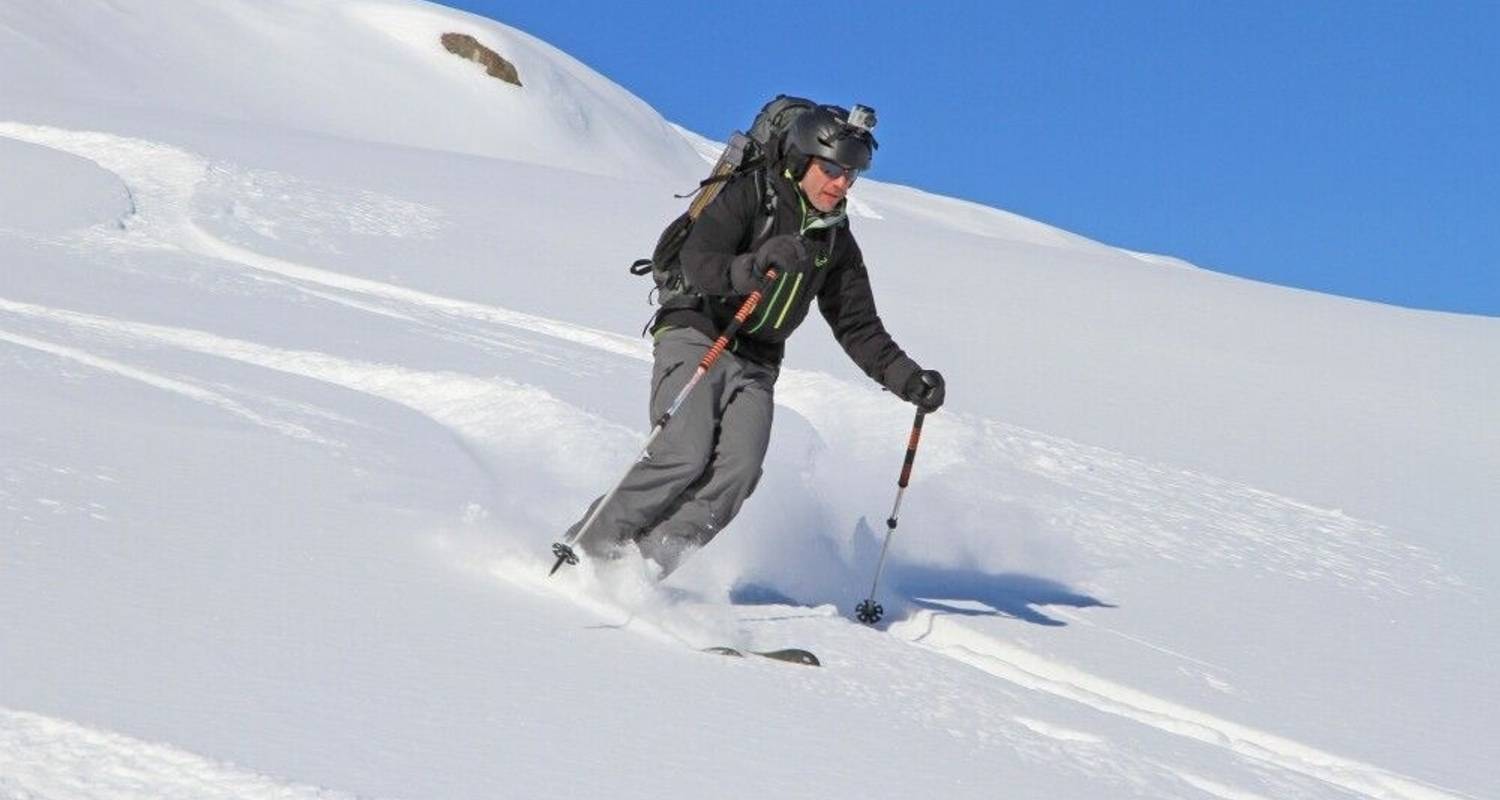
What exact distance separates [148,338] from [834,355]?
187 inches

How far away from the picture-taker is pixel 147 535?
167 inches

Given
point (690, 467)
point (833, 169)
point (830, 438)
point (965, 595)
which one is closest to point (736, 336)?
point (690, 467)

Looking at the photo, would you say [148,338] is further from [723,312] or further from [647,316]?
[647,316]

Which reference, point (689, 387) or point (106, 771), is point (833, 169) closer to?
point (689, 387)

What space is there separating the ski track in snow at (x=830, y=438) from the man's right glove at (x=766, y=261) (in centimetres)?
109

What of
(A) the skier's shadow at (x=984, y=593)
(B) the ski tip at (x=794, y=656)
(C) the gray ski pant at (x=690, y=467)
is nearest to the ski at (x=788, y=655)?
(B) the ski tip at (x=794, y=656)

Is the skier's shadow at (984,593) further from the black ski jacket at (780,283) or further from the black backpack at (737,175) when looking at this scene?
the black backpack at (737,175)

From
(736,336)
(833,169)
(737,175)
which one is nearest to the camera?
(833,169)

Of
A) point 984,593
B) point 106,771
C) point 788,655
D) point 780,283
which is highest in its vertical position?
point 780,283

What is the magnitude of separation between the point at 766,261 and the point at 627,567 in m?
1.02

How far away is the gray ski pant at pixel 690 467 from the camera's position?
5.54 metres

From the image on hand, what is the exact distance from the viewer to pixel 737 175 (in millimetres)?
5625

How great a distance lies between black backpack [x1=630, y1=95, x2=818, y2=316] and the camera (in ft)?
18.3

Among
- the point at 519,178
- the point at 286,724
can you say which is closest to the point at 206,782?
the point at 286,724
